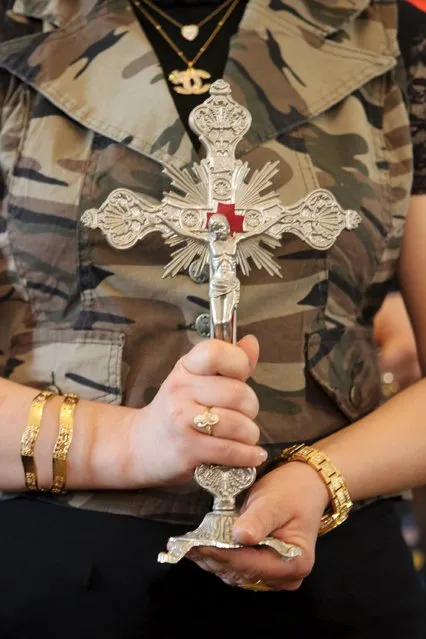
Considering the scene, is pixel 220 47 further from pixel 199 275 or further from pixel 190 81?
pixel 199 275

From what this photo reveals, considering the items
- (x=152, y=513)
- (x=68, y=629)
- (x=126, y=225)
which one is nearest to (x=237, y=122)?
(x=126, y=225)

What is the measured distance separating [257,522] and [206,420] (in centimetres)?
10

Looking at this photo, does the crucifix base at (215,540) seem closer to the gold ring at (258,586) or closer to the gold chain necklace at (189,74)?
the gold ring at (258,586)

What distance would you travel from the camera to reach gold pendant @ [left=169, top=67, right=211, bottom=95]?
111cm

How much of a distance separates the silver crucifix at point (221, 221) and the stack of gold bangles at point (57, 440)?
151mm

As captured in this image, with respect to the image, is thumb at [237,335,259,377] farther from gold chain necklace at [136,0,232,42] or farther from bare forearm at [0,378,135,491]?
gold chain necklace at [136,0,232,42]

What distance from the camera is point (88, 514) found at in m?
1.04

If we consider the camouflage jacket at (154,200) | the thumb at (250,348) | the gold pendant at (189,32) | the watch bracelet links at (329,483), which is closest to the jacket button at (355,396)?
the camouflage jacket at (154,200)

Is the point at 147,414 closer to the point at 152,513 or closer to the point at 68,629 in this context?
the point at 152,513

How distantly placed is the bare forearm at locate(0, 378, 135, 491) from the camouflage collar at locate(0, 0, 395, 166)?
0.93 feet

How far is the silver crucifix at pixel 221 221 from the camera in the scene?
917 mm

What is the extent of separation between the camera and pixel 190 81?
1.12 metres

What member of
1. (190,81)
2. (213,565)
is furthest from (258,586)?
(190,81)

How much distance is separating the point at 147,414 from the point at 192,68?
1.38 feet
